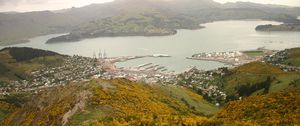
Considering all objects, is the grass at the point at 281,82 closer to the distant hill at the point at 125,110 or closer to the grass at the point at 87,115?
the distant hill at the point at 125,110

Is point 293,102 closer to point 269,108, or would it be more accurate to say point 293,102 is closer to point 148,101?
point 269,108

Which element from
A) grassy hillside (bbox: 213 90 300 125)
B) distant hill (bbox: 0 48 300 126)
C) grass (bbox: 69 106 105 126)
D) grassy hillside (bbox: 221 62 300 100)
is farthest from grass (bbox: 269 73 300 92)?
grass (bbox: 69 106 105 126)

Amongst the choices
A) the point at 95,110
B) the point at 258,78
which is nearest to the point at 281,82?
the point at 258,78

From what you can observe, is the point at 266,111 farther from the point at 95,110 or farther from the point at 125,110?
the point at 95,110

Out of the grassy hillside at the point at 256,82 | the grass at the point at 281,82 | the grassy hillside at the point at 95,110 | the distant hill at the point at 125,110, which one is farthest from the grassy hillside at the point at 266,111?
the grass at the point at 281,82

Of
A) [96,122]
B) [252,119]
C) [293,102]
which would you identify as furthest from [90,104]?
[293,102]

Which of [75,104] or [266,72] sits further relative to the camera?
[266,72]

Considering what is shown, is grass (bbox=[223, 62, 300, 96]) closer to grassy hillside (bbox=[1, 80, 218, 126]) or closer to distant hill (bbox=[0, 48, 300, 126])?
distant hill (bbox=[0, 48, 300, 126])
